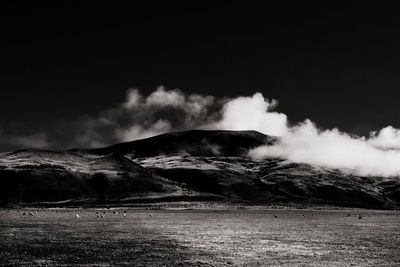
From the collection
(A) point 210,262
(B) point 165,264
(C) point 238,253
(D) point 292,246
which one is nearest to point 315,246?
(D) point 292,246

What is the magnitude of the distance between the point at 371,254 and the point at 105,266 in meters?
29.2

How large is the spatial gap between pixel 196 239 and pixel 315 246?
1701cm

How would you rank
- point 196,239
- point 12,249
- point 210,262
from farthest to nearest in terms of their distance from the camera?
point 196,239
point 12,249
point 210,262

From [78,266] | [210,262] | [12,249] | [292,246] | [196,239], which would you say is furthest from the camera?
[196,239]

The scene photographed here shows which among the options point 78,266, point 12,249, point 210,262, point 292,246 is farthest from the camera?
point 292,246

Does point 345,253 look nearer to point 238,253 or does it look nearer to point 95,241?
point 238,253

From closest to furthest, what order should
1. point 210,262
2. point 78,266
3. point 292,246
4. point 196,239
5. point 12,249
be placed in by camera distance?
point 78,266 → point 210,262 → point 12,249 → point 292,246 → point 196,239

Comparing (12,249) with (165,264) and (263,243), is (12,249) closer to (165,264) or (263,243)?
(165,264)

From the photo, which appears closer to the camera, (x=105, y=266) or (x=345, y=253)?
(x=105, y=266)

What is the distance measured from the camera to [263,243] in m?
67.4

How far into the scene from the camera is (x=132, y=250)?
56406mm

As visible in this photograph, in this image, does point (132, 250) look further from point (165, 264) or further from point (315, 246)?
point (315, 246)

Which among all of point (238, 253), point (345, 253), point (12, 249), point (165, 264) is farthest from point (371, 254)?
point (12, 249)

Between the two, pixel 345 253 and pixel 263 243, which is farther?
pixel 263 243
